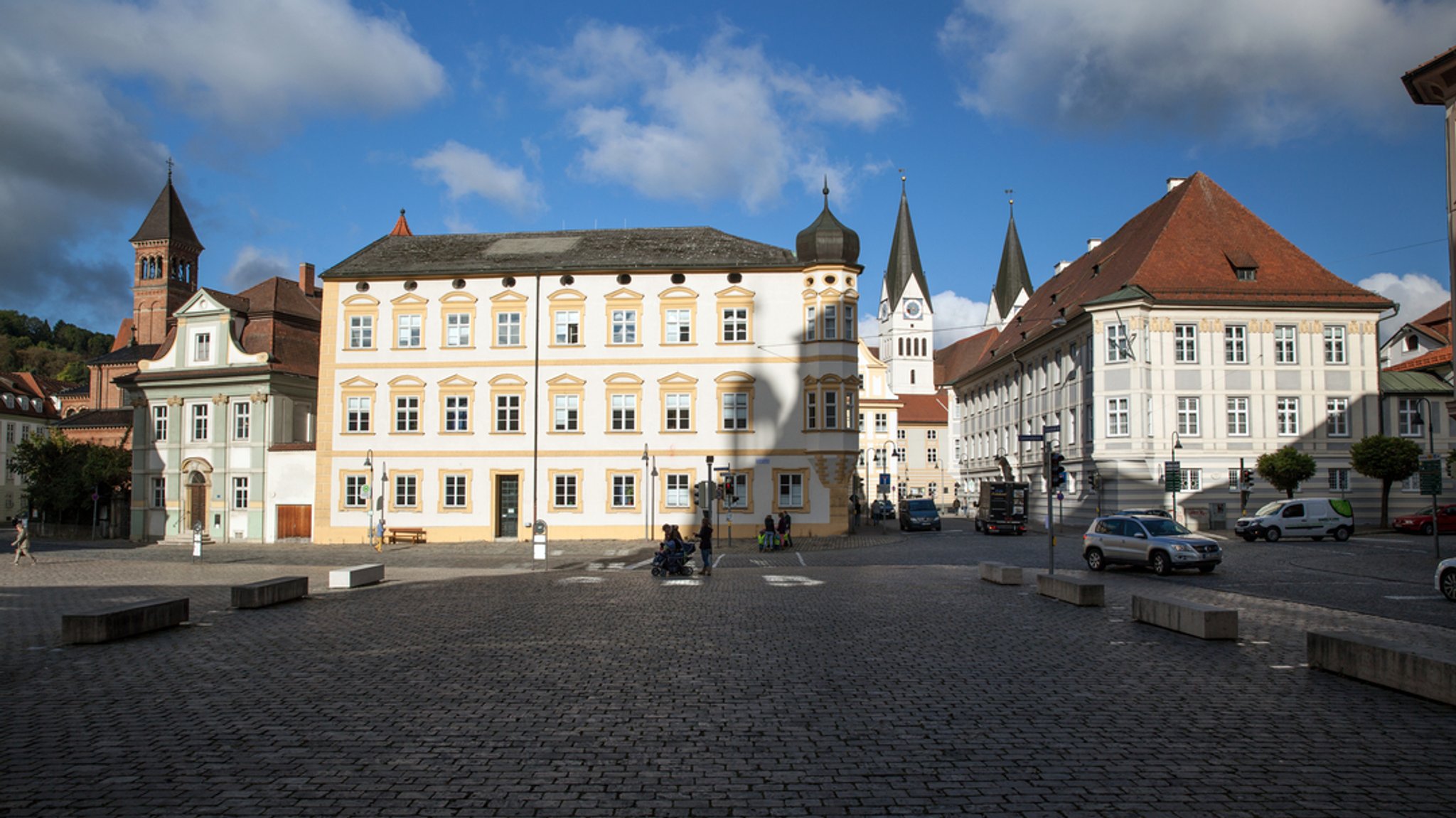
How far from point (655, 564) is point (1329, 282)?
Answer: 44195mm

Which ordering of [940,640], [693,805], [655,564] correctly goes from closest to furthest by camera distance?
[693,805], [940,640], [655,564]

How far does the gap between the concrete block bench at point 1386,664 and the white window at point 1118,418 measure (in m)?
41.9

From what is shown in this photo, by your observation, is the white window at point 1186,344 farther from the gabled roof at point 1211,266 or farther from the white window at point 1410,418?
the white window at point 1410,418

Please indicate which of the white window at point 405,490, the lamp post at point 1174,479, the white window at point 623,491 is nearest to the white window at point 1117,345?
the lamp post at point 1174,479

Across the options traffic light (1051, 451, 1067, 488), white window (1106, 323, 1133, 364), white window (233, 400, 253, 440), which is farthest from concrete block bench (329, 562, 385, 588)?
white window (1106, 323, 1133, 364)

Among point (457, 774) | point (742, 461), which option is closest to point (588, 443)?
point (742, 461)

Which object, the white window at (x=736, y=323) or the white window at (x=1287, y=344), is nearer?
the white window at (x=736, y=323)

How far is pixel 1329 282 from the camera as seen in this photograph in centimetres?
5300

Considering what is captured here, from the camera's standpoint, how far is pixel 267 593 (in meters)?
19.4

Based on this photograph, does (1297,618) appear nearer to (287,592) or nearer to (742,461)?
(287,592)

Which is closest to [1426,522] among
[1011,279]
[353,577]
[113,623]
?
[353,577]

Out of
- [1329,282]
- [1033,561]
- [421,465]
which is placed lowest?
[1033,561]

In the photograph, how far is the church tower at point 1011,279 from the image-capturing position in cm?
13050

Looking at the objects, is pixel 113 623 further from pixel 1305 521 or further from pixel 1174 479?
pixel 1174 479
